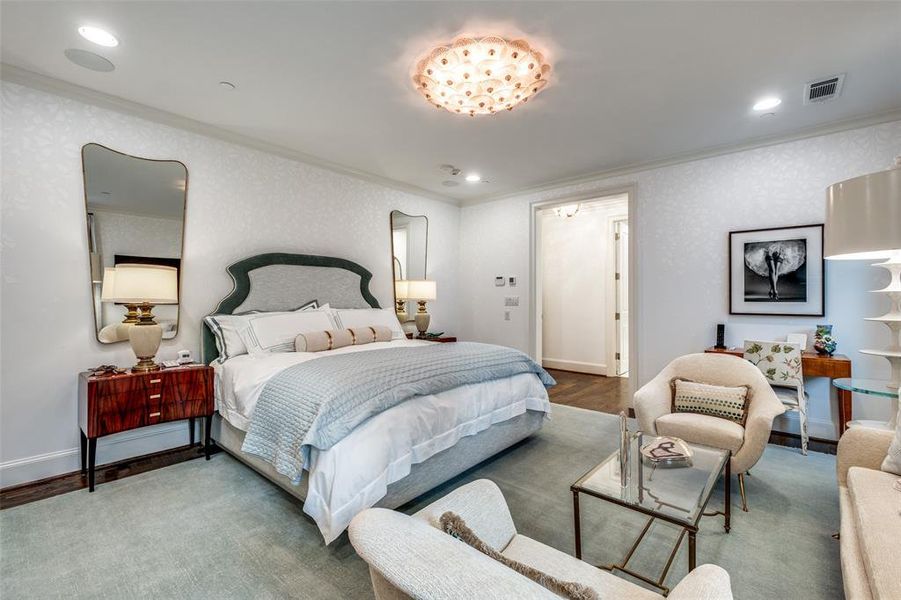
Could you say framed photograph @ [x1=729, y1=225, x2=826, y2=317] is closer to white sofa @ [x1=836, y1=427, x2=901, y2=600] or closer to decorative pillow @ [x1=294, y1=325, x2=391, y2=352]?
white sofa @ [x1=836, y1=427, x2=901, y2=600]

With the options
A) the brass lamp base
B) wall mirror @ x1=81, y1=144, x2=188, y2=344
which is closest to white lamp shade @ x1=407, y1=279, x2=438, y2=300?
wall mirror @ x1=81, y1=144, x2=188, y2=344

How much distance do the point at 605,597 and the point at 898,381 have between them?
93.0 inches

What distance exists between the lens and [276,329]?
3.31m

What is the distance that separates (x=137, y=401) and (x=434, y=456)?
1.98 metres

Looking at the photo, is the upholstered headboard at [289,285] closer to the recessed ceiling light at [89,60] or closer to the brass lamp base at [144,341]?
the brass lamp base at [144,341]

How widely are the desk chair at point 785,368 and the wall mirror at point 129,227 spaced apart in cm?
441

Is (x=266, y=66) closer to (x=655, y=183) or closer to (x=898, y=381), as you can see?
(x=655, y=183)

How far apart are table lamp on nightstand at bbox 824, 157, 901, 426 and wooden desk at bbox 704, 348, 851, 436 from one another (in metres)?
0.85

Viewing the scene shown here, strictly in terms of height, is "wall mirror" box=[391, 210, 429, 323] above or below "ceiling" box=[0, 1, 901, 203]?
below

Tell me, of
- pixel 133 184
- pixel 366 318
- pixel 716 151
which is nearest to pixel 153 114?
pixel 133 184

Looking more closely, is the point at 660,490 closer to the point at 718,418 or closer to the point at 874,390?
the point at 718,418

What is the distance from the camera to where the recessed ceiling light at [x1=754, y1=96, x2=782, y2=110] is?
293cm

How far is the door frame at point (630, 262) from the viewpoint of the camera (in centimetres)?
431

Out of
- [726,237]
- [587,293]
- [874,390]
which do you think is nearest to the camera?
[874,390]
